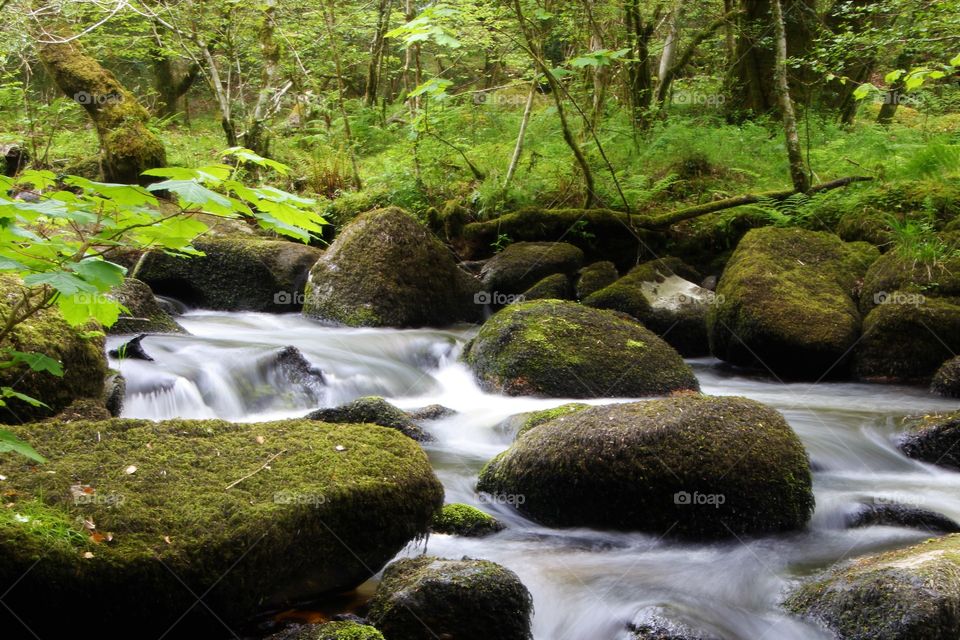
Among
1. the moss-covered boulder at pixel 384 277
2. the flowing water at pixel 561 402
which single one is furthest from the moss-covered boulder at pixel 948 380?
the moss-covered boulder at pixel 384 277

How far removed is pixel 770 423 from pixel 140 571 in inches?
156

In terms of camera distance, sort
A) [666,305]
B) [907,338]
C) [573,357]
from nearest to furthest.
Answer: [573,357]
[907,338]
[666,305]

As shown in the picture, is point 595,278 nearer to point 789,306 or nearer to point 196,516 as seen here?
point 789,306

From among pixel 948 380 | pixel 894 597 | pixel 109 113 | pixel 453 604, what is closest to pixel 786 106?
pixel 948 380

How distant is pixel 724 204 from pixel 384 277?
5.14 meters

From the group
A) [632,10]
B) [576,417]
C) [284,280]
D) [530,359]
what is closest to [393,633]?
[576,417]

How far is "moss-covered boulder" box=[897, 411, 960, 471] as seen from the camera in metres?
6.12

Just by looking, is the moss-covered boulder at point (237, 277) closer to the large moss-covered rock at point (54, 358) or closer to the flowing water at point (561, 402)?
the flowing water at point (561, 402)

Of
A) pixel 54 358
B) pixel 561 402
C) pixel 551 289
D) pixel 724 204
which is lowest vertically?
pixel 561 402

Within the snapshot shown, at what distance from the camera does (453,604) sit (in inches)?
140

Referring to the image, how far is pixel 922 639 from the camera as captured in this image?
3475mm

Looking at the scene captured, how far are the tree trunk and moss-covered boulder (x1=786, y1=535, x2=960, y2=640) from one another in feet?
25.5

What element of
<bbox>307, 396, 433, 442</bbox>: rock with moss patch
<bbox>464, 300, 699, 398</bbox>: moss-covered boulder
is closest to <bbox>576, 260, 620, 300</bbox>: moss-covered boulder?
<bbox>464, 300, 699, 398</bbox>: moss-covered boulder

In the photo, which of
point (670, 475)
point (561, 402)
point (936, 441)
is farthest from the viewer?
point (561, 402)
